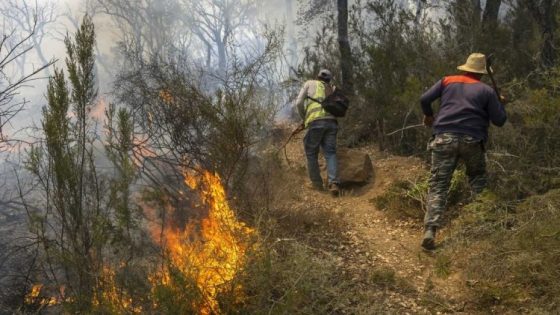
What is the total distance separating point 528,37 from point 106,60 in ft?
142

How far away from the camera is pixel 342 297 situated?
3418mm

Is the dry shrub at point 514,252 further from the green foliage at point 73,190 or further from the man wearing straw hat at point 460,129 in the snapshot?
the green foliage at point 73,190

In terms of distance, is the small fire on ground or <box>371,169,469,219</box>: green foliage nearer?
the small fire on ground

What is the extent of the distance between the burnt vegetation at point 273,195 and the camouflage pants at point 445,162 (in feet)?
0.91

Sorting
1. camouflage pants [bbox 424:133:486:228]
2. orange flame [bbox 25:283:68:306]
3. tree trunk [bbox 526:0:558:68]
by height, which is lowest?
orange flame [bbox 25:283:68:306]

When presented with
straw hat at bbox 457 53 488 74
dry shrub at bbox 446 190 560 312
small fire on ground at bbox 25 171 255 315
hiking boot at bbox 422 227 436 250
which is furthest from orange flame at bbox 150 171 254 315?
straw hat at bbox 457 53 488 74

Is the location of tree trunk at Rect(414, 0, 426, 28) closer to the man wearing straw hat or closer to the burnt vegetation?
the burnt vegetation

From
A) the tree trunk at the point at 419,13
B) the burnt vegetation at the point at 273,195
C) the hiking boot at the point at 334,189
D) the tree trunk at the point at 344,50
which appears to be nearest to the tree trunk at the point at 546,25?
the burnt vegetation at the point at 273,195

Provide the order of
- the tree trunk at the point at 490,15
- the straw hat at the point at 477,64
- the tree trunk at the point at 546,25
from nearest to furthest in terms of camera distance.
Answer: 1. the straw hat at the point at 477,64
2. the tree trunk at the point at 546,25
3. the tree trunk at the point at 490,15

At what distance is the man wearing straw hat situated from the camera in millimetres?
4223

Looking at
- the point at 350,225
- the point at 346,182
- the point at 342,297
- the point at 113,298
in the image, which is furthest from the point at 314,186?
the point at 113,298

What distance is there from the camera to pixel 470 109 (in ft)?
13.8

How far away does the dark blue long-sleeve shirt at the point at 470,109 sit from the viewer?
4.21 m

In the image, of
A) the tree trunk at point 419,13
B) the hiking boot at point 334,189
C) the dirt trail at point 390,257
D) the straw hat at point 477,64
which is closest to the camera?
the dirt trail at point 390,257
